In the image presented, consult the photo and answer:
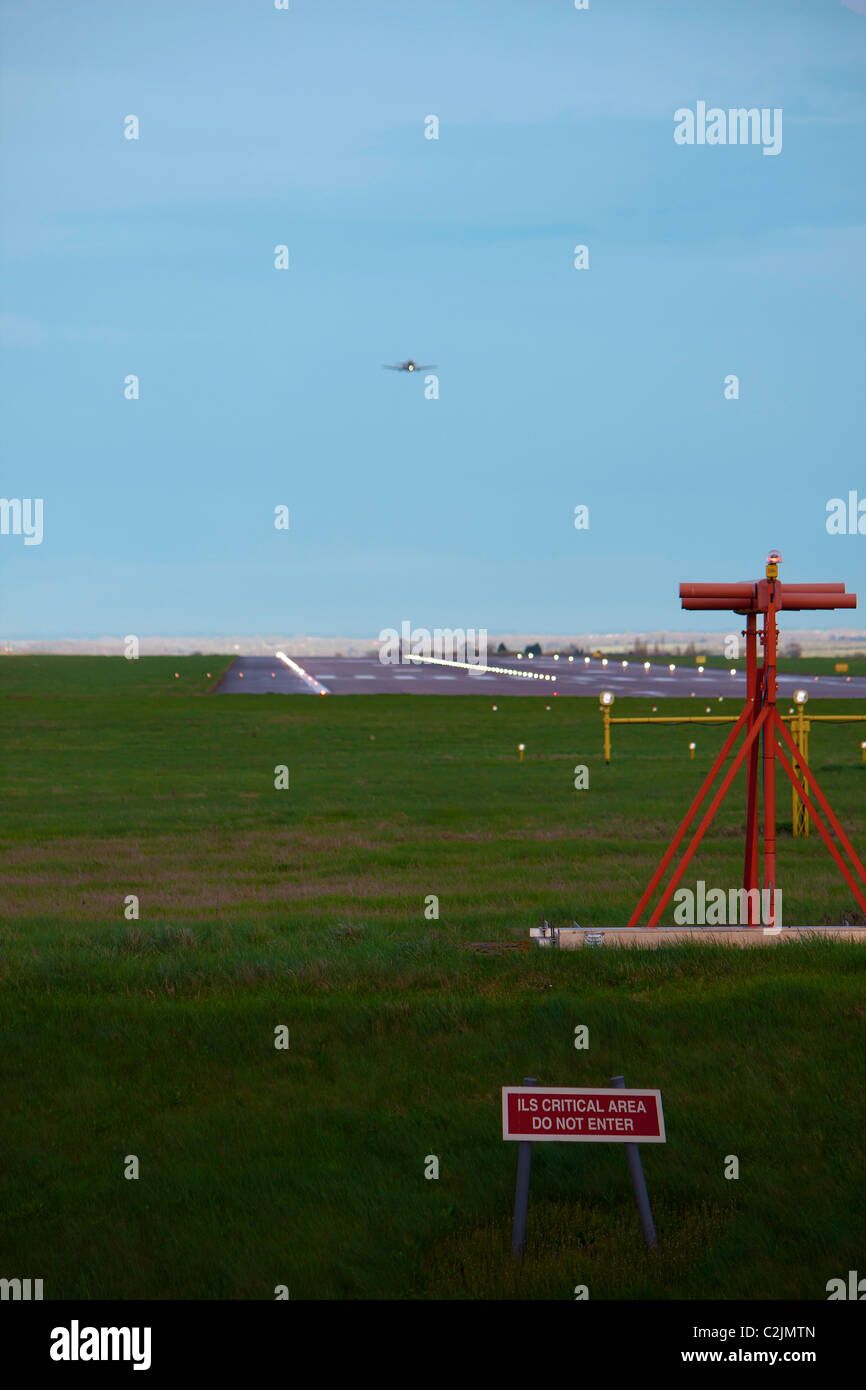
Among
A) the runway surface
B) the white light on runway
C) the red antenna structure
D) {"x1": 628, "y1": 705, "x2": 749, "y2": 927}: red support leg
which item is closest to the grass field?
{"x1": 628, "y1": 705, "x2": 749, "y2": 927}: red support leg

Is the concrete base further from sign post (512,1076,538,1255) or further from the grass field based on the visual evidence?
sign post (512,1076,538,1255)

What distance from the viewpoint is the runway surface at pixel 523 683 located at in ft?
241

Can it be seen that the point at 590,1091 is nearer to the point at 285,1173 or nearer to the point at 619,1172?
the point at 619,1172

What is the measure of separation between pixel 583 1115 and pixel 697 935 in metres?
6.79

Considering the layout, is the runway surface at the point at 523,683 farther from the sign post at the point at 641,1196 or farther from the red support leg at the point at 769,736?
the sign post at the point at 641,1196

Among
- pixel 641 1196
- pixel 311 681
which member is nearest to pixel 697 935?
pixel 641 1196

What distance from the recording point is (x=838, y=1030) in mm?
10195

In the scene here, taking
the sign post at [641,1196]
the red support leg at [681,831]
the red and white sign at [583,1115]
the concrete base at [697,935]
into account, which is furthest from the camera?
the concrete base at [697,935]

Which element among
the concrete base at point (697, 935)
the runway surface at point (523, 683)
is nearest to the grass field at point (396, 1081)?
the concrete base at point (697, 935)

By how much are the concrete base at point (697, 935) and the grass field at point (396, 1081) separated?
311mm

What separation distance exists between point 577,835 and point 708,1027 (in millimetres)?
13274

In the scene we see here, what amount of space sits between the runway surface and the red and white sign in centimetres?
5612

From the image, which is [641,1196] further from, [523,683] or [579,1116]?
[523,683]

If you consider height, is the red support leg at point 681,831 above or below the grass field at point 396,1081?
above
